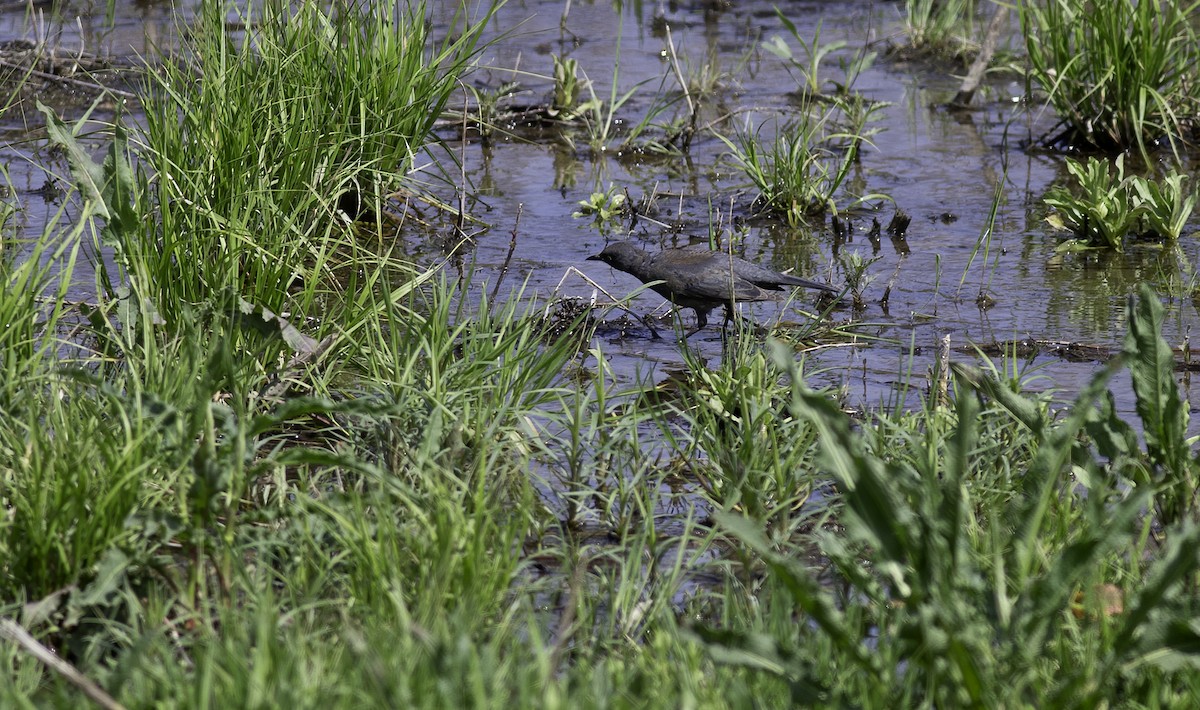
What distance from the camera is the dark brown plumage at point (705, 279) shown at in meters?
5.49

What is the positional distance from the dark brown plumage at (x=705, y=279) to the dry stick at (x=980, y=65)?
12.5 ft

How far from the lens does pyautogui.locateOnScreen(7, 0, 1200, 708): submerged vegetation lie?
2.49m

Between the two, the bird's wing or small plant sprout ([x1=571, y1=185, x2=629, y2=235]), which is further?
small plant sprout ([x1=571, y1=185, x2=629, y2=235])

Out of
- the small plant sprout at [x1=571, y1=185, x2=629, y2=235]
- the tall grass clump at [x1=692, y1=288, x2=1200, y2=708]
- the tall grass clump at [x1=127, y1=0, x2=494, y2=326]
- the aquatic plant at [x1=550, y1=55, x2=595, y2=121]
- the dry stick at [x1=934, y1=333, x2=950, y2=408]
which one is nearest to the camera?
the tall grass clump at [x1=692, y1=288, x2=1200, y2=708]

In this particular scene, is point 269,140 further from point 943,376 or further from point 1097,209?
point 1097,209

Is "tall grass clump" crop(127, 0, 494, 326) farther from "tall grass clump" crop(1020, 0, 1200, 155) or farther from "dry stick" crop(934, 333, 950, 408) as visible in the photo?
"tall grass clump" crop(1020, 0, 1200, 155)

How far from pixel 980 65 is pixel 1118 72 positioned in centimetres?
151

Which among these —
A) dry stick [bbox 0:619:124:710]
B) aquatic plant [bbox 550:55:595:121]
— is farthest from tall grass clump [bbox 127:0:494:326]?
aquatic plant [bbox 550:55:595:121]

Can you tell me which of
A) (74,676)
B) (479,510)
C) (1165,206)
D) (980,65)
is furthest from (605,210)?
(74,676)

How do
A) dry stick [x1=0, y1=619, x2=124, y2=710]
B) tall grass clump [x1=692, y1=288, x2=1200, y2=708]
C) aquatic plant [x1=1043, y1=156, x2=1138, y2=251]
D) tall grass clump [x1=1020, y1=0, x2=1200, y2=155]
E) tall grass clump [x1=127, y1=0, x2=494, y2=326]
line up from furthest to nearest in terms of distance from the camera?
tall grass clump [x1=1020, y1=0, x2=1200, y2=155]
aquatic plant [x1=1043, y1=156, x2=1138, y2=251]
tall grass clump [x1=127, y1=0, x2=494, y2=326]
tall grass clump [x1=692, y1=288, x2=1200, y2=708]
dry stick [x1=0, y1=619, x2=124, y2=710]

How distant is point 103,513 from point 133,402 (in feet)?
1.13

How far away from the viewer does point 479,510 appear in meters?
2.96

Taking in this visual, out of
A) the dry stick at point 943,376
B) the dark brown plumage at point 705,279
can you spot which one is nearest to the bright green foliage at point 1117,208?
the dark brown plumage at point 705,279

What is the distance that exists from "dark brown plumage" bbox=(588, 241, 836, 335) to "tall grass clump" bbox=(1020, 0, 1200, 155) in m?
2.72
